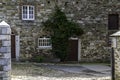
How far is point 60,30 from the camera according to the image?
933 inches

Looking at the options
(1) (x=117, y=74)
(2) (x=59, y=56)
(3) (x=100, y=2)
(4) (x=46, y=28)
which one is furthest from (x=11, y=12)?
(1) (x=117, y=74)

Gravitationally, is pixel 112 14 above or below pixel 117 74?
above

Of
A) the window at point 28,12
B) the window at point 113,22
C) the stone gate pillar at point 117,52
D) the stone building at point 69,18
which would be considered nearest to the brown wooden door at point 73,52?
the stone building at point 69,18

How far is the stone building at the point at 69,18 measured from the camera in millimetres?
23656

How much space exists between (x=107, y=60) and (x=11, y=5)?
25.4 ft

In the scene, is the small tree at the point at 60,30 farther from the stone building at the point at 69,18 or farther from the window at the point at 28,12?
the window at the point at 28,12

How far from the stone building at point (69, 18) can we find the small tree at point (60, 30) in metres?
0.40

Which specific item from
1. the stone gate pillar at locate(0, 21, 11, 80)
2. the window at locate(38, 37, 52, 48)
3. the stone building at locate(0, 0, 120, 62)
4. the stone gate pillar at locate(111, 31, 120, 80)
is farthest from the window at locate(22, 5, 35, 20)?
the stone gate pillar at locate(0, 21, 11, 80)

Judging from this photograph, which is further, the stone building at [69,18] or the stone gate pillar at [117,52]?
the stone building at [69,18]

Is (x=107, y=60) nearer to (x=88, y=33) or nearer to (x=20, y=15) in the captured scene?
(x=88, y=33)

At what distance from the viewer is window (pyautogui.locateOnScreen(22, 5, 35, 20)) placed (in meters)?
23.9

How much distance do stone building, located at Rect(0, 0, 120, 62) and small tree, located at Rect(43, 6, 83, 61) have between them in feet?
1.33

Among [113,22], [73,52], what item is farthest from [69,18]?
[113,22]

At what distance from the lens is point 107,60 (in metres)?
24.6
